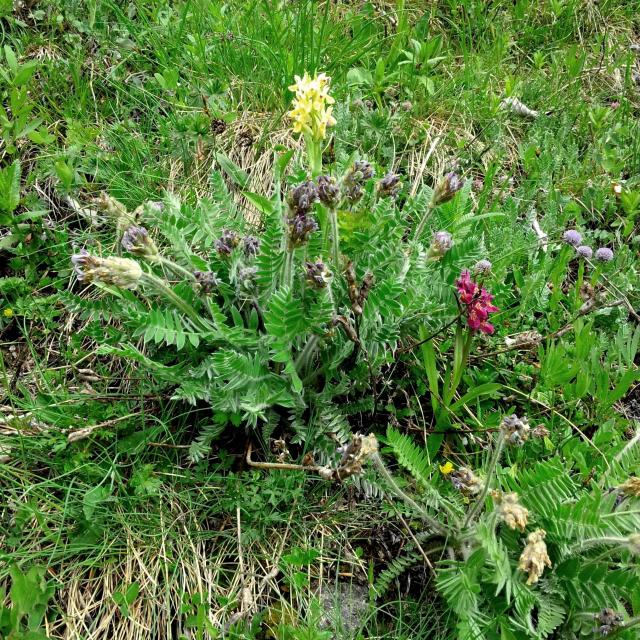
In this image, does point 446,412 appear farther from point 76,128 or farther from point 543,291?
point 76,128

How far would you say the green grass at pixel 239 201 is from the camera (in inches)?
65.9

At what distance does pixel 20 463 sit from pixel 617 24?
3.59 m

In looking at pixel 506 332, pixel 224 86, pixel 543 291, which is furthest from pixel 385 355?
pixel 224 86

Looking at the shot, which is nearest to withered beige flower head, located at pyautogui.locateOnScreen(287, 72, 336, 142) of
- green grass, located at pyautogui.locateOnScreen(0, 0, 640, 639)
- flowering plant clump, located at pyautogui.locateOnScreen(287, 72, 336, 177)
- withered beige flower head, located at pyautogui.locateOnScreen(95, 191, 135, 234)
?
flowering plant clump, located at pyautogui.locateOnScreen(287, 72, 336, 177)

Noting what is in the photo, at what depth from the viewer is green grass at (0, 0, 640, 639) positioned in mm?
1673

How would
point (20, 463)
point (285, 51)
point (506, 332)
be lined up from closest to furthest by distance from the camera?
point (20, 463), point (506, 332), point (285, 51)

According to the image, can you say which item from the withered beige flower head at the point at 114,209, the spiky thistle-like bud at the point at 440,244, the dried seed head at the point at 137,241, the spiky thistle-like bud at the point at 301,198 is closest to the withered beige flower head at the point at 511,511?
the spiky thistle-like bud at the point at 440,244

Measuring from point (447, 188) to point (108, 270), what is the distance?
83 cm

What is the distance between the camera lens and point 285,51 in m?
2.76

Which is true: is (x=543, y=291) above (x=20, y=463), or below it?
above

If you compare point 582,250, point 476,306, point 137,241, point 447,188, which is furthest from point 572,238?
point 137,241

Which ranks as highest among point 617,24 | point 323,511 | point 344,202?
point 617,24

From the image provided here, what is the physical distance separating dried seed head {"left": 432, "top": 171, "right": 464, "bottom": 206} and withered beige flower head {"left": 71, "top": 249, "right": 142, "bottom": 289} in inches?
29.6

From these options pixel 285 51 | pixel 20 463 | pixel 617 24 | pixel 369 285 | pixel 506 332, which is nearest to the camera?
pixel 369 285
